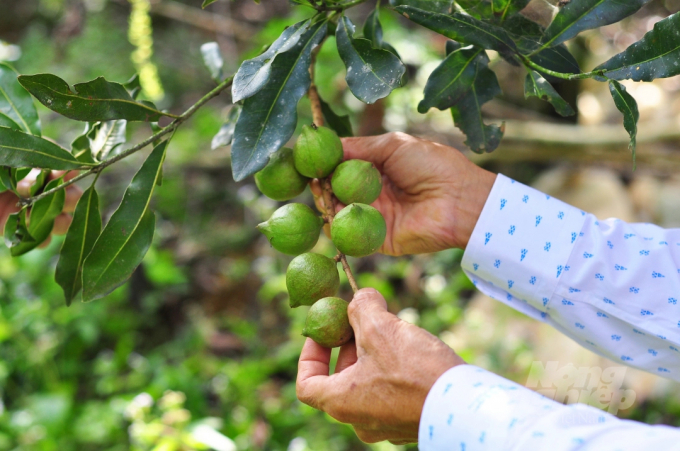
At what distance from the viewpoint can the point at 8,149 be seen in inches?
52.0

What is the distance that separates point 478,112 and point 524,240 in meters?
0.44

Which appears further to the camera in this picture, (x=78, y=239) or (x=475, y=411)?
(x=78, y=239)

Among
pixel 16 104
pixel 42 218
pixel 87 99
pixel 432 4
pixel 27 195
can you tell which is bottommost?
pixel 27 195

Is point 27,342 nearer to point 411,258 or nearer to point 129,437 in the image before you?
point 129,437

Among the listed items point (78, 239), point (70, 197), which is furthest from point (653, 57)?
point (70, 197)

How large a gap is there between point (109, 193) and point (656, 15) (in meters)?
5.50

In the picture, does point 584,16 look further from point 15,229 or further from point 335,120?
point 15,229

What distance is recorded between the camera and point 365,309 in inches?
47.9

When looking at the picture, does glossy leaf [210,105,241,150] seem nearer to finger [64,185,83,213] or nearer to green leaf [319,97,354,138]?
green leaf [319,97,354,138]

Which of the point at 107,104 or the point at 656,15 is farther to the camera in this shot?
the point at 656,15

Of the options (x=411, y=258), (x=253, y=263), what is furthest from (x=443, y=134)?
(x=253, y=263)

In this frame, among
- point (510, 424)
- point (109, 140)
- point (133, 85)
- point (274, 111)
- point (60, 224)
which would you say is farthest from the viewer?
point (60, 224)

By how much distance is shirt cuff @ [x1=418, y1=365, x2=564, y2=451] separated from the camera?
1.03 meters

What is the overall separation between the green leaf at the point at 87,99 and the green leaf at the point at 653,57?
1258 mm
